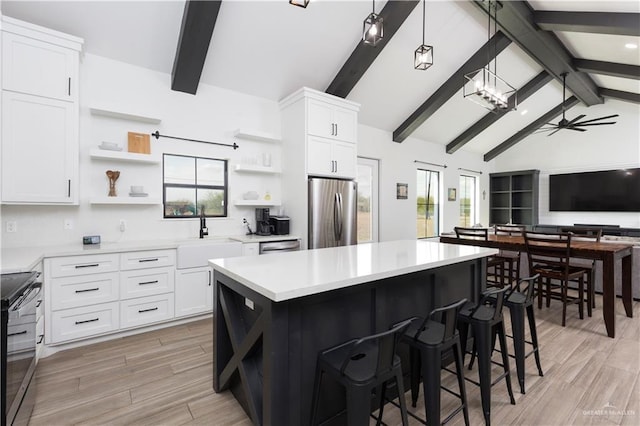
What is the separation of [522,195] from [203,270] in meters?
8.47

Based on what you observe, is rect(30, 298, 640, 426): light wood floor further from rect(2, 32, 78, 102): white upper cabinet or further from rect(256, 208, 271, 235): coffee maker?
rect(2, 32, 78, 102): white upper cabinet

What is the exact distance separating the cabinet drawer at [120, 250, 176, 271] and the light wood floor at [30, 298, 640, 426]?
27.5 inches

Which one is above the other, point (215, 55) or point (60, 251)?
point (215, 55)

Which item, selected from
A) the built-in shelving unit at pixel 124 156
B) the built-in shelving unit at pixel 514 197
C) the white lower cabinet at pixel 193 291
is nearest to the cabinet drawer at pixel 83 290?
the white lower cabinet at pixel 193 291

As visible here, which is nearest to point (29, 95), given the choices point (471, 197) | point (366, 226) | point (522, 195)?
point (366, 226)

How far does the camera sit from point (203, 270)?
10.9ft

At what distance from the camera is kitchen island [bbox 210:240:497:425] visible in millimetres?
1432

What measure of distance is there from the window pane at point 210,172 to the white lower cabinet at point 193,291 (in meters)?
1.24

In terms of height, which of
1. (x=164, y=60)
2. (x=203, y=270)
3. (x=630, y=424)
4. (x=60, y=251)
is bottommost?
(x=630, y=424)

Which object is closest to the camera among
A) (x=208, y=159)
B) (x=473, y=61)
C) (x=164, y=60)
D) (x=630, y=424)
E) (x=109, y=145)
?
(x=630, y=424)

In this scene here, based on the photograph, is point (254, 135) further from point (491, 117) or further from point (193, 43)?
point (491, 117)

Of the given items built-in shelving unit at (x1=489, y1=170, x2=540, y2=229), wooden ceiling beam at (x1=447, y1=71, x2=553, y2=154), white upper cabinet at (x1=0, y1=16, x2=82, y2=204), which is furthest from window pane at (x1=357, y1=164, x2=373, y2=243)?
built-in shelving unit at (x1=489, y1=170, x2=540, y2=229)

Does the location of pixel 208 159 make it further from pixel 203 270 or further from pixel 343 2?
pixel 343 2

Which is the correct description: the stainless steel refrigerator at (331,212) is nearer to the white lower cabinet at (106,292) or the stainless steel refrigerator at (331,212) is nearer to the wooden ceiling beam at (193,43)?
the white lower cabinet at (106,292)
